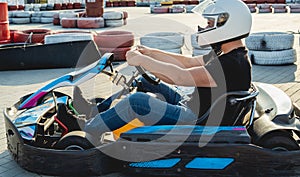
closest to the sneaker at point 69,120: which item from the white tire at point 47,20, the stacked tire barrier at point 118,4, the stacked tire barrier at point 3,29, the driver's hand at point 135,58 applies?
the driver's hand at point 135,58

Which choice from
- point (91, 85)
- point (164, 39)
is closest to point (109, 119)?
point (91, 85)

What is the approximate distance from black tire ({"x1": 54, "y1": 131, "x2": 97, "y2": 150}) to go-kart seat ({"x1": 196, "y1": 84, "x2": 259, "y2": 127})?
619mm

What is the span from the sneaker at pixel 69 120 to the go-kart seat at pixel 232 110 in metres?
0.73

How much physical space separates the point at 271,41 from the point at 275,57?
0.25m

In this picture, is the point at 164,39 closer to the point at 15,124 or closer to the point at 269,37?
the point at 269,37

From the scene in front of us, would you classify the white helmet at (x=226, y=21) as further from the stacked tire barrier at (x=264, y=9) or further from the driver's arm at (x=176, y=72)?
the stacked tire barrier at (x=264, y=9)

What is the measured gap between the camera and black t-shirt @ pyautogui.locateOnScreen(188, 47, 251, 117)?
2.30 metres

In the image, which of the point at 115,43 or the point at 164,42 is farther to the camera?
the point at 115,43

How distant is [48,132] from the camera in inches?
106

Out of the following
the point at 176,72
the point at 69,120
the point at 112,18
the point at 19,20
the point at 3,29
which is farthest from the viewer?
the point at 19,20

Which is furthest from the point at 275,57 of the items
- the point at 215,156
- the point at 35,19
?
the point at 35,19

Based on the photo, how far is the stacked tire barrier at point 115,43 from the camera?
6.17 m

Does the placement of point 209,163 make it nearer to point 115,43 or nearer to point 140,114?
point 140,114

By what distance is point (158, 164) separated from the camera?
234 cm
